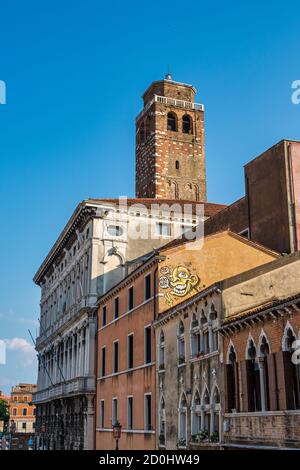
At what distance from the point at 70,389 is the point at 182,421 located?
1880 cm

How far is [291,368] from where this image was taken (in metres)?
14.6

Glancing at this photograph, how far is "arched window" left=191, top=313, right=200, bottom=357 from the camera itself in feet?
65.9

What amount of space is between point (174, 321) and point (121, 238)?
53.7 ft

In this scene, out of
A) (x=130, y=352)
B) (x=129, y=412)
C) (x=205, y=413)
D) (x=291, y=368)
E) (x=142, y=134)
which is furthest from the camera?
(x=142, y=134)

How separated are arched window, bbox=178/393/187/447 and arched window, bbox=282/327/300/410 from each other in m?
6.69

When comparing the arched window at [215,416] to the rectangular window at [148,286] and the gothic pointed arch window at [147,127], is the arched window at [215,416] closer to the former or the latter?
the rectangular window at [148,286]

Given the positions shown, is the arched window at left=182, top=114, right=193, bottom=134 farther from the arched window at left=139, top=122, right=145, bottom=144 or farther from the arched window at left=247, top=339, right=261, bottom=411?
the arched window at left=247, top=339, right=261, bottom=411

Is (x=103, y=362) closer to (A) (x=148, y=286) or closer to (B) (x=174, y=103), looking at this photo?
(A) (x=148, y=286)

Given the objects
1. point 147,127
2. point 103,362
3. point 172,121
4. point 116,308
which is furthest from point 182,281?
point 147,127

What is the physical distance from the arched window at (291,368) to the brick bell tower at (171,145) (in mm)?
36652

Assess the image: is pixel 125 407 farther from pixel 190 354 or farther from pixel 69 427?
pixel 69 427

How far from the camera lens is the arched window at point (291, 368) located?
1434 centimetres

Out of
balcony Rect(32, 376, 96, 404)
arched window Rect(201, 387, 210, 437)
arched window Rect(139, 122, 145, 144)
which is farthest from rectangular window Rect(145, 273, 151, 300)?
arched window Rect(139, 122, 145, 144)
